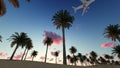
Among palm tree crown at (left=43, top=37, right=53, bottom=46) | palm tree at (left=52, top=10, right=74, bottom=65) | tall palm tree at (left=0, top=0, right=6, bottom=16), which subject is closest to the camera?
tall palm tree at (left=0, top=0, right=6, bottom=16)

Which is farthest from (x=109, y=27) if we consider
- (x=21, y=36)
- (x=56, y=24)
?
(x=21, y=36)

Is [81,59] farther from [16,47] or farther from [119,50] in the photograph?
[16,47]

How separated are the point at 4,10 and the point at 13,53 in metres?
36.1

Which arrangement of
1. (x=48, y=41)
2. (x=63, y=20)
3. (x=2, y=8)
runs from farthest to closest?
(x=48, y=41) → (x=63, y=20) → (x=2, y=8)

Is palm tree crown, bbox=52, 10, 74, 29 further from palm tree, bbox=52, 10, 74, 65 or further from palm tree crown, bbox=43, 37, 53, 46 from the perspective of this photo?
palm tree crown, bbox=43, 37, 53, 46

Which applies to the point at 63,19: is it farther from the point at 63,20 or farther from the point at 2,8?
the point at 2,8

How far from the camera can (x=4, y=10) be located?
13.9m

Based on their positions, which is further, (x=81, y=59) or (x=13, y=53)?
(x=81, y=59)

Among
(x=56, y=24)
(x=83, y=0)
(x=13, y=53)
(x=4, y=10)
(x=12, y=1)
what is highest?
(x=56, y=24)

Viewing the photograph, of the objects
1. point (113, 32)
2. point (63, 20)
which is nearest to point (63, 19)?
point (63, 20)

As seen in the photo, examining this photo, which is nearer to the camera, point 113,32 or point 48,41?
point 113,32

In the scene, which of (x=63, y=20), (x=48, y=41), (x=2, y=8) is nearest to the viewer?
(x=2, y=8)

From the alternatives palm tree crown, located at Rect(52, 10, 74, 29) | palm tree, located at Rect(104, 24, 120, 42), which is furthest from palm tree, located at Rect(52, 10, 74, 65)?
palm tree, located at Rect(104, 24, 120, 42)

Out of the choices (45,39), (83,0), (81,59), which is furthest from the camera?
(81,59)
